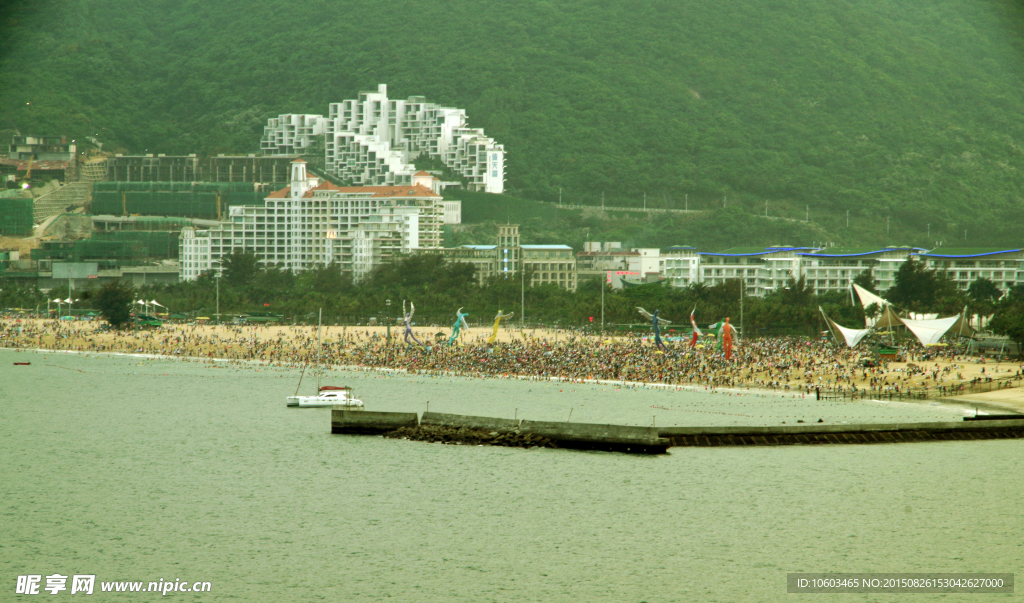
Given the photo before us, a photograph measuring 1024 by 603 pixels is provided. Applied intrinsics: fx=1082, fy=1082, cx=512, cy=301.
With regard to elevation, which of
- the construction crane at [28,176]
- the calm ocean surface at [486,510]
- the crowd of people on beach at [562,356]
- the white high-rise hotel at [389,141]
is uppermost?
the white high-rise hotel at [389,141]

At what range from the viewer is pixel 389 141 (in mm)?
144000

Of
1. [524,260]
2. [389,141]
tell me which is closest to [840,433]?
[524,260]

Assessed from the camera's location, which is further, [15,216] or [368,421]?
[15,216]

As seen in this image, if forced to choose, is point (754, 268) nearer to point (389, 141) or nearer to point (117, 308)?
point (117, 308)

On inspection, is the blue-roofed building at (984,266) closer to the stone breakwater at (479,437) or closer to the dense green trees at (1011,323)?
the dense green trees at (1011,323)

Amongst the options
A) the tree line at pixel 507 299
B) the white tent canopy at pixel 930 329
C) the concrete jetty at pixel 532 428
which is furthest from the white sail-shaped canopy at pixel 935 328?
the concrete jetty at pixel 532 428

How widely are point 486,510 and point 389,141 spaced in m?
122

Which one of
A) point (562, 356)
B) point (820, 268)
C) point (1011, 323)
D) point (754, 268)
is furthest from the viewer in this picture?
point (754, 268)

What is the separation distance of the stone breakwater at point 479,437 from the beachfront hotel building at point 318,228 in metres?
70.5

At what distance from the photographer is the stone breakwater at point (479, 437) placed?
33.5 m

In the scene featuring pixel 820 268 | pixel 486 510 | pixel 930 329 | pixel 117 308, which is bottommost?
pixel 486 510

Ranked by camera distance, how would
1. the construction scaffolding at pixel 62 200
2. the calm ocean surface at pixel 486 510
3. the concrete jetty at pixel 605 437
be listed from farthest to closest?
the construction scaffolding at pixel 62 200 → the concrete jetty at pixel 605 437 → the calm ocean surface at pixel 486 510

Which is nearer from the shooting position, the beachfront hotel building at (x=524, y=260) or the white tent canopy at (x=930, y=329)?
the white tent canopy at (x=930, y=329)

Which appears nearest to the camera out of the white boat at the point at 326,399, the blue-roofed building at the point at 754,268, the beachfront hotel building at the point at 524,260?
the white boat at the point at 326,399
